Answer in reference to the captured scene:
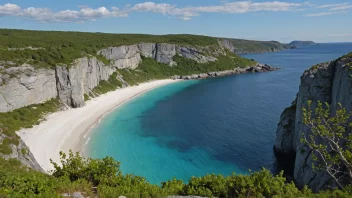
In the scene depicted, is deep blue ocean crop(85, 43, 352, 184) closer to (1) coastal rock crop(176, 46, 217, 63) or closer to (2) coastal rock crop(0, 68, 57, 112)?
(2) coastal rock crop(0, 68, 57, 112)

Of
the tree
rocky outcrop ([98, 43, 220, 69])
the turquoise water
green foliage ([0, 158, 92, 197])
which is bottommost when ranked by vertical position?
the turquoise water

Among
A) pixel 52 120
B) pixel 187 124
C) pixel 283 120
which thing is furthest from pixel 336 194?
pixel 52 120

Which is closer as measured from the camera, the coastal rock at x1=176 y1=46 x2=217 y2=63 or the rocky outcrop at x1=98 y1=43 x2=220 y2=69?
the rocky outcrop at x1=98 y1=43 x2=220 y2=69

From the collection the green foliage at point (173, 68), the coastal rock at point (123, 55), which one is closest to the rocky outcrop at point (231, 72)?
the green foliage at point (173, 68)

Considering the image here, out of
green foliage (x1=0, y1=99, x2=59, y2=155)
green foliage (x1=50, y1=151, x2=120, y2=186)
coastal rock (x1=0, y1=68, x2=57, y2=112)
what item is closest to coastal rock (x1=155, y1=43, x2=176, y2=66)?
coastal rock (x1=0, y1=68, x2=57, y2=112)

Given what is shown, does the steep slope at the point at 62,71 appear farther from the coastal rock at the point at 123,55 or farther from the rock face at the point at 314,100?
the rock face at the point at 314,100
